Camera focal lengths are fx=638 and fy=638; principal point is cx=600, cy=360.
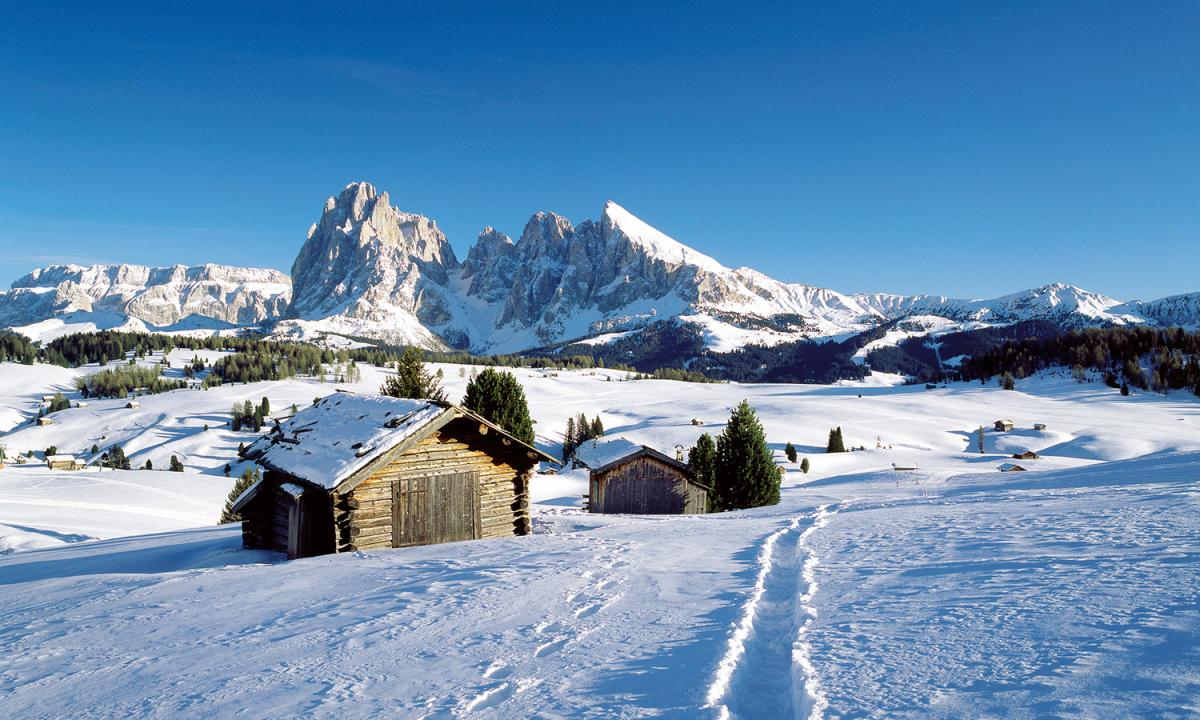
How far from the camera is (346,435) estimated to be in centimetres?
2206

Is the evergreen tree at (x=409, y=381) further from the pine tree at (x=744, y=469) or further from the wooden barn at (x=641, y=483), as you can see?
the pine tree at (x=744, y=469)

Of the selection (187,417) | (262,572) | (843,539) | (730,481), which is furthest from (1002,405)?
(187,417)

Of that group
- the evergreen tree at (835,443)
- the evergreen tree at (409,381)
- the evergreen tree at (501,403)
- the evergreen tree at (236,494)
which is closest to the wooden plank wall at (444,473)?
the evergreen tree at (409,381)

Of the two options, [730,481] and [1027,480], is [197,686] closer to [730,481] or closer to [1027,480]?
[1027,480]

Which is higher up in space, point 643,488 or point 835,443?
point 643,488

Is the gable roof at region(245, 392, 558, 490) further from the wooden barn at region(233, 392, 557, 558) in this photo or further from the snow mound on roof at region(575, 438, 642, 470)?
the snow mound on roof at region(575, 438, 642, 470)

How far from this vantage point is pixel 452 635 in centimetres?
952

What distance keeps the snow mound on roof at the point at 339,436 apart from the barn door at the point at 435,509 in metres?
1.77

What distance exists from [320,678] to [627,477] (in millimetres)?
34507

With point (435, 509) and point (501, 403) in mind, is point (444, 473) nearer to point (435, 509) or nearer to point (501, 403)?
point (435, 509)

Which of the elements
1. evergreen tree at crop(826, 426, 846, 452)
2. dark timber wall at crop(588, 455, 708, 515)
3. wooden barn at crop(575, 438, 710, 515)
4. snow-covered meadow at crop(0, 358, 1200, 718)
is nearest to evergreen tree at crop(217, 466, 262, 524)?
snow-covered meadow at crop(0, 358, 1200, 718)

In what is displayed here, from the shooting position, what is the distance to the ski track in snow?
251 inches

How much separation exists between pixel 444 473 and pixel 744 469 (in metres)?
24.1

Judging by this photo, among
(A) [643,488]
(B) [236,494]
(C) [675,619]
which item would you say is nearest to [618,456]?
(A) [643,488]
